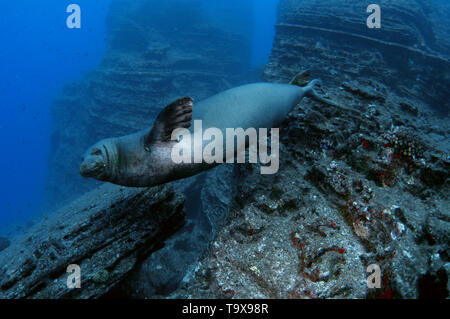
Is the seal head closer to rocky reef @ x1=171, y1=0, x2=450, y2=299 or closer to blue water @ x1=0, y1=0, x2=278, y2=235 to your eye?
rocky reef @ x1=171, y1=0, x2=450, y2=299

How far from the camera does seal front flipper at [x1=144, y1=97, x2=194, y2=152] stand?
2.07 metres

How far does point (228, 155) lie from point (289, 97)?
1288 mm

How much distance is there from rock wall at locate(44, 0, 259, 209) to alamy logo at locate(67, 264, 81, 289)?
12.1 meters

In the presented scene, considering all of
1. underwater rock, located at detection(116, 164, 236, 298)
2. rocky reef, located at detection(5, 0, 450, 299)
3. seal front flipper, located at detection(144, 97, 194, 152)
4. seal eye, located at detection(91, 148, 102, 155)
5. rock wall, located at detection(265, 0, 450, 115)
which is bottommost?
underwater rock, located at detection(116, 164, 236, 298)

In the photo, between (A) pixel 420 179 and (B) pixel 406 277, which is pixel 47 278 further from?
(A) pixel 420 179

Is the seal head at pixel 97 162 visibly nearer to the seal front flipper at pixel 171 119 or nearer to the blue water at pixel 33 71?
the seal front flipper at pixel 171 119

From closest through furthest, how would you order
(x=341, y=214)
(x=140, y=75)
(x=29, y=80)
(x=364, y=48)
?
(x=341, y=214), (x=364, y=48), (x=140, y=75), (x=29, y=80)

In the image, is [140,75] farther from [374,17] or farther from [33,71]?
[33,71]

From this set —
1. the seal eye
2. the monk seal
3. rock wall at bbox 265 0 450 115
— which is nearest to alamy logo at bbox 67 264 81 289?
the monk seal

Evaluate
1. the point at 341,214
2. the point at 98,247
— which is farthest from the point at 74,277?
the point at 341,214

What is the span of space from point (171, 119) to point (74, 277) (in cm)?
178

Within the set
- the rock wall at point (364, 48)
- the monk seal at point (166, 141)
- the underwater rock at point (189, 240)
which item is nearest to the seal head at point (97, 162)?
the monk seal at point (166, 141)

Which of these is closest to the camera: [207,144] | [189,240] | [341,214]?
[341,214]

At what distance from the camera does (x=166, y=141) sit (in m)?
2.26
